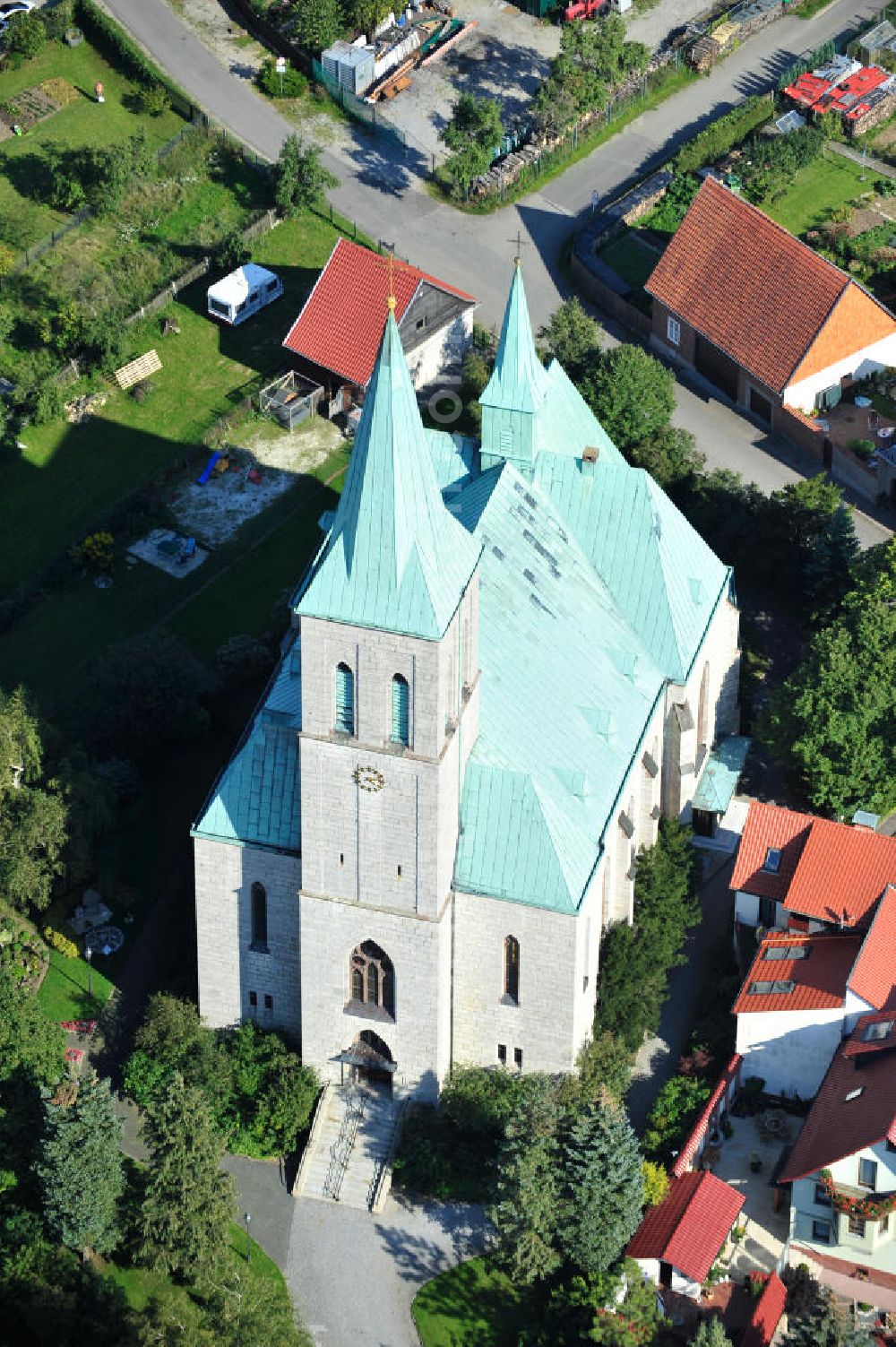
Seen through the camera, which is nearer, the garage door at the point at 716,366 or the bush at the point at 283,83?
the garage door at the point at 716,366

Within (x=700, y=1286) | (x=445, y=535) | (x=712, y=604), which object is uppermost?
(x=445, y=535)

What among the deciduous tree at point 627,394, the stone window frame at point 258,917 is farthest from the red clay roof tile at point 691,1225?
the deciduous tree at point 627,394

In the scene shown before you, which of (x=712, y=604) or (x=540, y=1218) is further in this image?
(x=712, y=604)

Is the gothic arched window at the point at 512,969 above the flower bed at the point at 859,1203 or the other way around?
above

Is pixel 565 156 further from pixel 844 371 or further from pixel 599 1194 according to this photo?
pixel 599 1194

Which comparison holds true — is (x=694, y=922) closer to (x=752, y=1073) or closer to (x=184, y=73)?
(x=752, y=1073)

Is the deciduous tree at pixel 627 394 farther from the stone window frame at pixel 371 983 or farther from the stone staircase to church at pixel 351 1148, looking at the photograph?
the stone staircase to church at pixel 351 1148

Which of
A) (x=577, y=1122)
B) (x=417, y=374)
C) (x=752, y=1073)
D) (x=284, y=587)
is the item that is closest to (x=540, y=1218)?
(x=577, y=1122)
